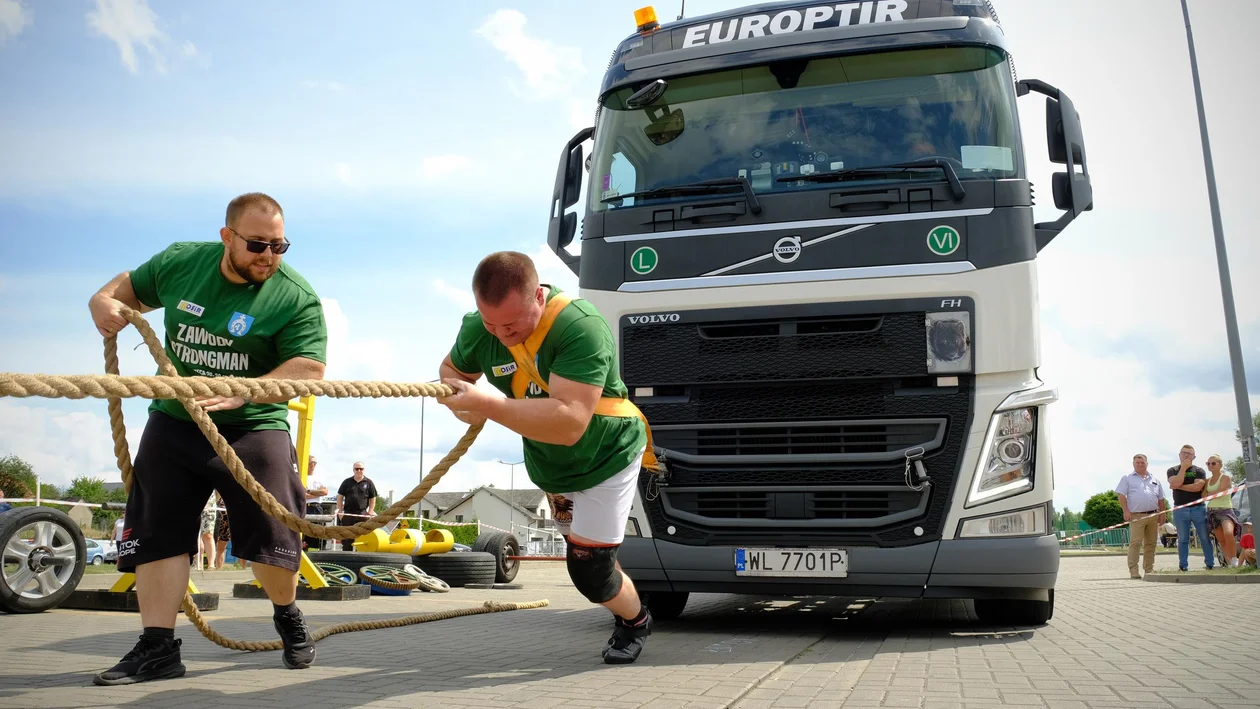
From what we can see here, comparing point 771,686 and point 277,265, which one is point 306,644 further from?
point 771,686

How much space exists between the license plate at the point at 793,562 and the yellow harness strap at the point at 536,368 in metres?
1.58

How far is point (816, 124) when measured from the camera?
6215 millimetres

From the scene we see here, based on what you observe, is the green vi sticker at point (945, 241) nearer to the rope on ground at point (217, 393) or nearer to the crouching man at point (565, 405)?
the crouching man at point (565, 405)

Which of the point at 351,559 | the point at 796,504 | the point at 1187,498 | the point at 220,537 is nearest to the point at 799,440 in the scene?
the point at 796,504

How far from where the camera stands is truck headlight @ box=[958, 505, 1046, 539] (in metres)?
5.61

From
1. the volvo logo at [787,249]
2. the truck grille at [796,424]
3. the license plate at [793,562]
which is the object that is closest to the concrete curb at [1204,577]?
the truck grille at [796,424]

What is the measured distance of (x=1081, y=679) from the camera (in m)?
4.47

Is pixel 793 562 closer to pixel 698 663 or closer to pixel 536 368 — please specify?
pixel 698 663

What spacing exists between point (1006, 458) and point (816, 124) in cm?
225

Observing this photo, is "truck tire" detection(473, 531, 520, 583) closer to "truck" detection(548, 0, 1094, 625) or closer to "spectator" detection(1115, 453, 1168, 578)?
"truck" detection(548, 0, 1094, 625)

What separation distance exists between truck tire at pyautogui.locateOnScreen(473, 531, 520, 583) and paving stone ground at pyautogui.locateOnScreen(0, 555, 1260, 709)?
12.6 feet

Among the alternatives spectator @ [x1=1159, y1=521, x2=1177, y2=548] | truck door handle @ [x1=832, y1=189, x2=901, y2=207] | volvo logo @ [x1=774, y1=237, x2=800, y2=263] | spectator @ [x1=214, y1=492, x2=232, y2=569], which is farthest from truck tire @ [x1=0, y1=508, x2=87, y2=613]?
spectator @ [x1=1159, y1=521, x2=1177, y2=548]

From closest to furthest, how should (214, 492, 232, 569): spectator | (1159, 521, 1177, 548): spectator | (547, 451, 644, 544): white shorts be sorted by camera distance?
(547, 451, 644, 544): white shorts, (214, 492, 232, 569): spectator, (1159, 521, 1177, 548): spectator

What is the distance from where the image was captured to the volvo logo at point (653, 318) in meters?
6.14
